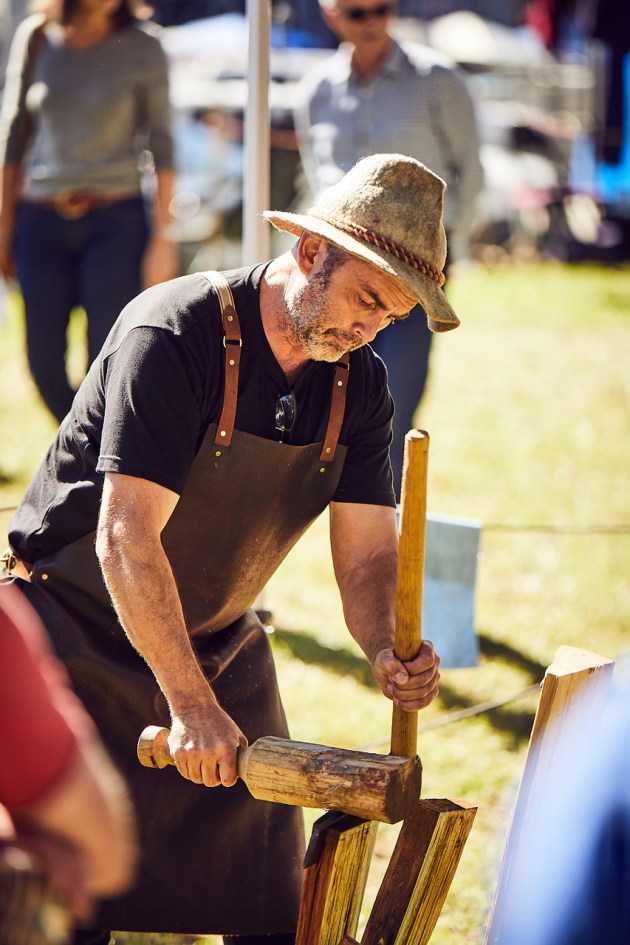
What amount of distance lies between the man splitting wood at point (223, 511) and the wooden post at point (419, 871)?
0.66 ft

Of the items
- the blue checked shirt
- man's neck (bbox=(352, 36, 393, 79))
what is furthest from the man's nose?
man's neck (bbox=(352, 36, 393, 79))

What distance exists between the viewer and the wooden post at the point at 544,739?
1938mm

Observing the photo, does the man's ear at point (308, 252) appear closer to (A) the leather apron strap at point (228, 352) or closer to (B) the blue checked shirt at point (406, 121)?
(A) the leather apron strap at point (228, 352)

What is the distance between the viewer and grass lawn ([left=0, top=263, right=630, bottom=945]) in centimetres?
355

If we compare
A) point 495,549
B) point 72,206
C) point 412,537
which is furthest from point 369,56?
point 412,537

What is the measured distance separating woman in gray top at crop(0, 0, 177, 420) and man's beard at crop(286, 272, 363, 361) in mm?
1599

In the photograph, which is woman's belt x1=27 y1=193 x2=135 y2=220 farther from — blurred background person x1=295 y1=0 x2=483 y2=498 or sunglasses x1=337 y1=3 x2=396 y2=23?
sunglasses x1=337 y1=3 x2=396 y2=23

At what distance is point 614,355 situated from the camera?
966 centimetres

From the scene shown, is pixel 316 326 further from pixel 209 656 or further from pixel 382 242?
pixel 209 656

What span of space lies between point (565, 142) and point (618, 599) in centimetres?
1074

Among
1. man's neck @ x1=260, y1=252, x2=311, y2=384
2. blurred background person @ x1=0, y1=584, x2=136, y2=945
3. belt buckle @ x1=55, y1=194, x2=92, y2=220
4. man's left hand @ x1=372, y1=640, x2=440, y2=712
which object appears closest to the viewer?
blurred background person @ x1=0, y1=584, x2=136, y2=945

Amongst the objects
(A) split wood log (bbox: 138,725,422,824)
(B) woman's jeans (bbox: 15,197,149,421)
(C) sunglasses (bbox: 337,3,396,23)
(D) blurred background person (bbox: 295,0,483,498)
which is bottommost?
(A) split wood log (bbox: 138,725,422,824)

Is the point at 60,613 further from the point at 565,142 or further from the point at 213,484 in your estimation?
the point at 565,142

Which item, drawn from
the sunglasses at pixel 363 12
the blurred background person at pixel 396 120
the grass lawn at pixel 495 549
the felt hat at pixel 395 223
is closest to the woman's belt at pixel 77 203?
the blurred background person at pixel 396 120
